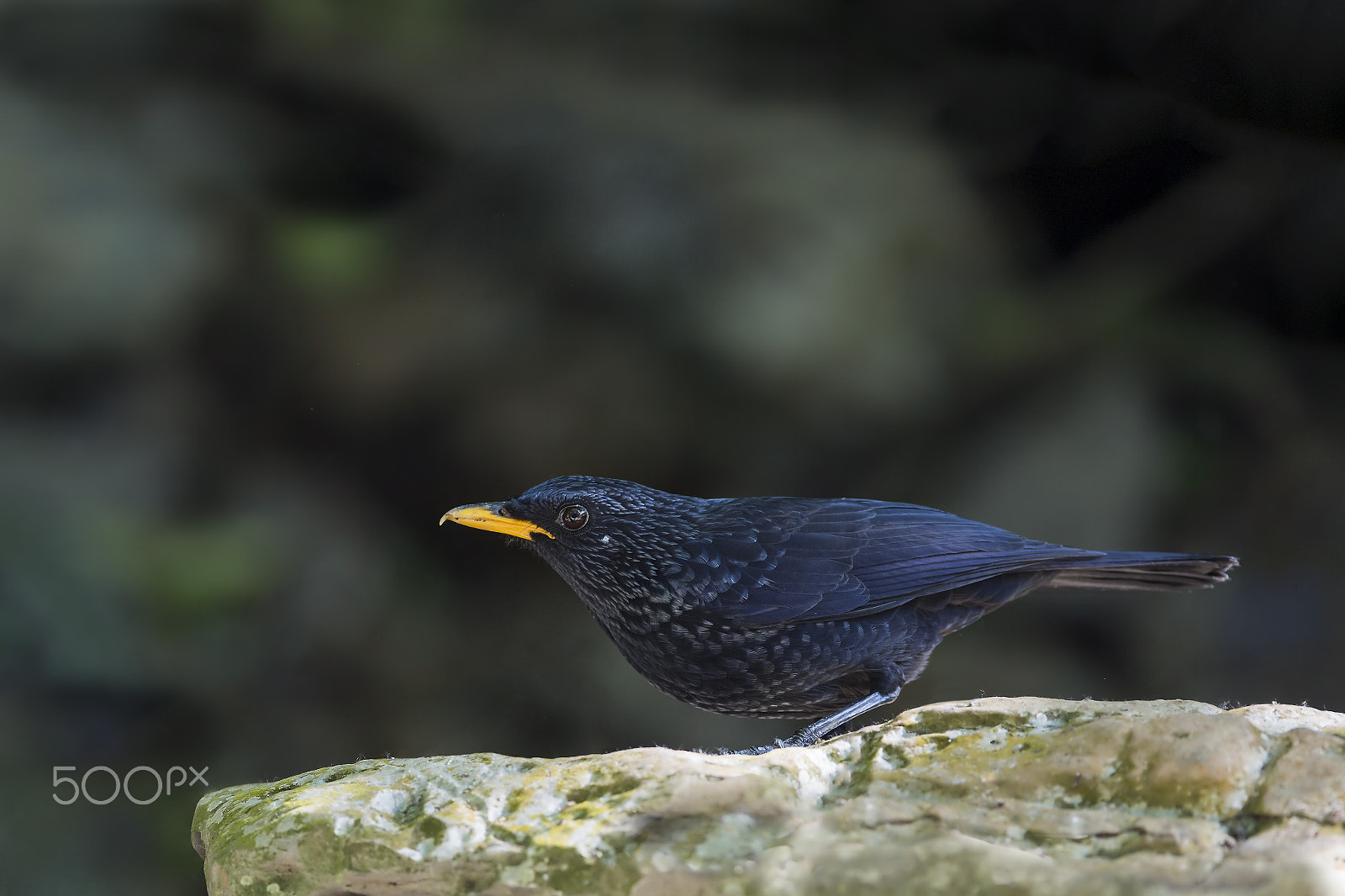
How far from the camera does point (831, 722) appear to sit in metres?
2.45

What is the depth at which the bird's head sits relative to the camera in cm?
267

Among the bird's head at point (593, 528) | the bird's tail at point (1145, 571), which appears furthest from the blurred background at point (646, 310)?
the bird's head at point (593, 528)

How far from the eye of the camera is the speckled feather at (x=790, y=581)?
253cm

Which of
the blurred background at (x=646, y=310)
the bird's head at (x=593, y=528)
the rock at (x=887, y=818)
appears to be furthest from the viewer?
the blurred background at (x=646, y=310)

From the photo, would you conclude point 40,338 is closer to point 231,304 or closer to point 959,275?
point 231,304

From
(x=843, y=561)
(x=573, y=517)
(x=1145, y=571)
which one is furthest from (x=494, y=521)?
(x=1145, y=571)

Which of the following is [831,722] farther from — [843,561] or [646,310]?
[646,310]

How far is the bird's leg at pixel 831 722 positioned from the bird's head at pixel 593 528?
0.51 metres

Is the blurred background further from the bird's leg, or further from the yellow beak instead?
the bird's leg

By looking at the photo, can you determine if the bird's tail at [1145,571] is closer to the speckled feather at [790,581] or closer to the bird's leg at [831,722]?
the speckled feather at [790,581]

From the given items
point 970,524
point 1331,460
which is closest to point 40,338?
point 970,524

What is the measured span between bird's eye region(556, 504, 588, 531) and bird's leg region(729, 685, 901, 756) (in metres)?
0.71

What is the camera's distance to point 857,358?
13.3 feet

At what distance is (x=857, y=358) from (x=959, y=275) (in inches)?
A: 22.0
